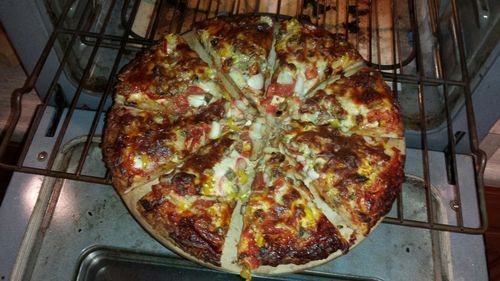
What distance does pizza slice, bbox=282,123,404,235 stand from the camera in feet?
6.40

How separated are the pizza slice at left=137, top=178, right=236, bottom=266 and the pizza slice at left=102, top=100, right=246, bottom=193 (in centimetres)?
12

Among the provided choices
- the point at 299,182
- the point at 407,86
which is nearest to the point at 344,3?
the point at 407,86

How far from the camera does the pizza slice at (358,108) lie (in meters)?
2.14

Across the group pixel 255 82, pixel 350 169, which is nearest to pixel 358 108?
pixel 350 169

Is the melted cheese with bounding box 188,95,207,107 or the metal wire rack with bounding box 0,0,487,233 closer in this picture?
the melted cheese with bounding box 188,95,207,107

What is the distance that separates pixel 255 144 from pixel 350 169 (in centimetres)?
48

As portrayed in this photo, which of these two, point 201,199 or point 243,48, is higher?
point 243,48

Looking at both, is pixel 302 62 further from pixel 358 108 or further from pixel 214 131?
pixel 214 131

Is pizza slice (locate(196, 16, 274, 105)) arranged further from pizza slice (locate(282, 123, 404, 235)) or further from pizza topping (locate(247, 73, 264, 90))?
pizza slice (locate(282, 123, 404, 235))

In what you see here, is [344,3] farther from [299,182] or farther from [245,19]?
[299,182]

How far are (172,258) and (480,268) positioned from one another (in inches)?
64.3

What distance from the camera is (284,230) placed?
1.88 metres

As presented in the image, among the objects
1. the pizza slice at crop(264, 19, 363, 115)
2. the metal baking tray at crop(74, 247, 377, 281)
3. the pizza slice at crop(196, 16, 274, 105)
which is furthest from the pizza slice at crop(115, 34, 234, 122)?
the metal baking tray at crop(74, 247, 377, 281)

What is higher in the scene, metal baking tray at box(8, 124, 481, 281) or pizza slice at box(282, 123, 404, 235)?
pizza slice at box(282, 123, 404, 235)
